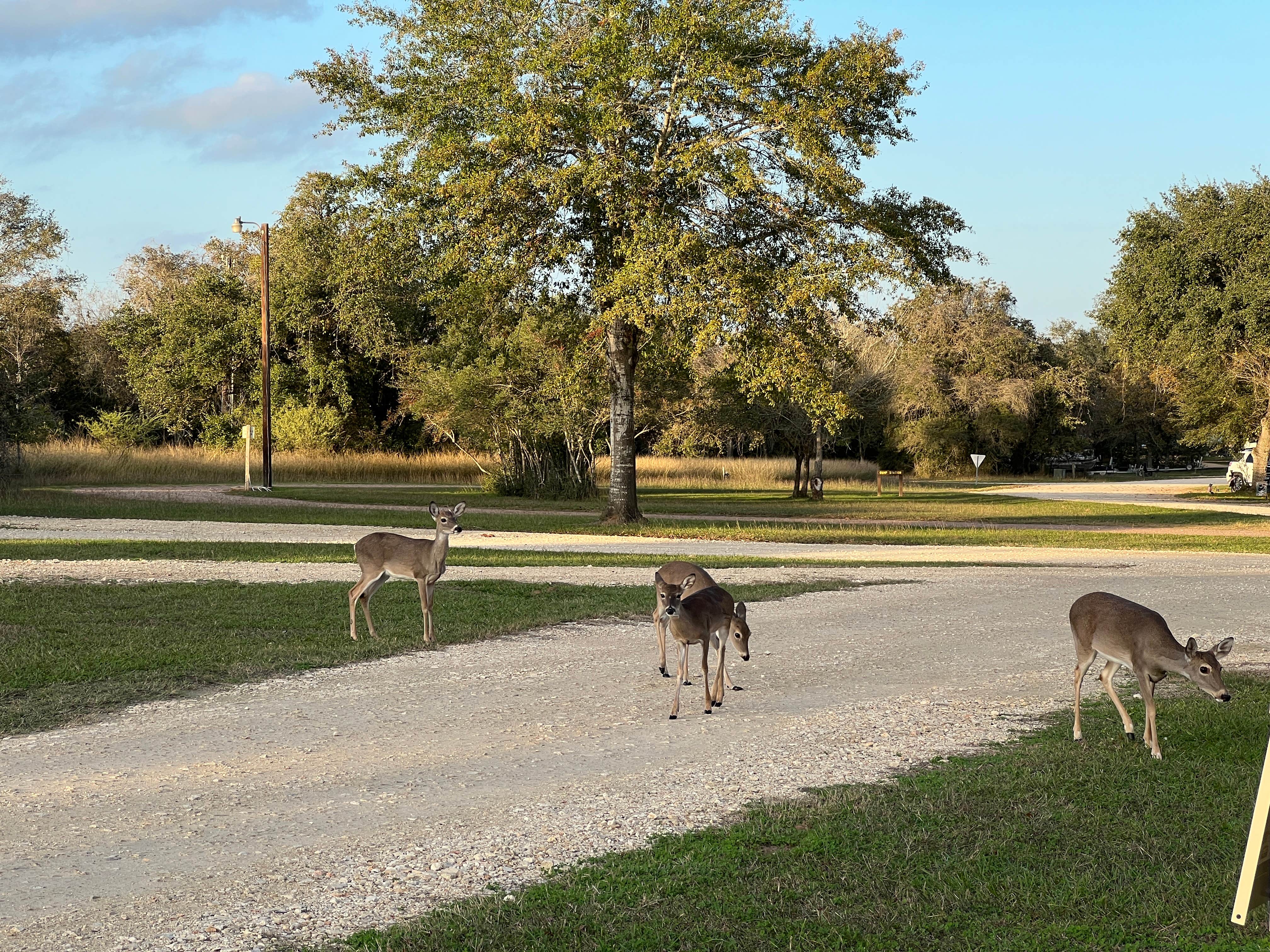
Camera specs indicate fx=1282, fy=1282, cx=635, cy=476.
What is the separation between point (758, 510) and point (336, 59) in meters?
17.0

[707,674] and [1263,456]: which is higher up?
[1263,456]

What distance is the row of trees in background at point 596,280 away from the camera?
28156 mm

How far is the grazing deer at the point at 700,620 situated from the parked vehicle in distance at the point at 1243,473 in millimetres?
48270

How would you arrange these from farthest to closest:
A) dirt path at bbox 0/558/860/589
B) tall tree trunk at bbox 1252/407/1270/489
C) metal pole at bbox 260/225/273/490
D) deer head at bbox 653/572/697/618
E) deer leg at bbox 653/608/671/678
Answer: tall tree trunk at bbox 1252/407/1270/489 < metal pole at bbox 260/225/273/490 < dirt path at bbox 0/558/860/589 < deer leg at bbox 653/608/671/678 < deer head at bbox 653/572/697/618

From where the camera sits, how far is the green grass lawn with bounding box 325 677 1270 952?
4984 millimetres

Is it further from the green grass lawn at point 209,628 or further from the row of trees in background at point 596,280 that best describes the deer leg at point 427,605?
the row of trees in background at point 596,280

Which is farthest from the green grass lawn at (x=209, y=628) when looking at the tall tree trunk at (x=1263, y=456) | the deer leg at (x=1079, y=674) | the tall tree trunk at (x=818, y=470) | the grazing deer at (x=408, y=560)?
the tall tree trunk at (x=1263, y=456)

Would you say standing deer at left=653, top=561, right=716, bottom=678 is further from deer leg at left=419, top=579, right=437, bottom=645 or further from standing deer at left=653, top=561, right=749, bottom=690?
deer leg at left=419, top=579, right=437, bottom=645

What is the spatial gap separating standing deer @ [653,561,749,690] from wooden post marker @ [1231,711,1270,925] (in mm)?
4921

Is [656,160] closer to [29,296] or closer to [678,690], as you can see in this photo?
[678,690]

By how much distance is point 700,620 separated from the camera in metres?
9.12

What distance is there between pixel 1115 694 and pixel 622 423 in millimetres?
24324

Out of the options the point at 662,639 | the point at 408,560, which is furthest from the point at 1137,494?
the point at 662,639

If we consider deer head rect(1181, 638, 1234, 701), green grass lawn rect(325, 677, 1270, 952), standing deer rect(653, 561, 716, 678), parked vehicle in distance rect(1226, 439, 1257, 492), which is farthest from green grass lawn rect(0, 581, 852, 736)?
parked vehicle in distance rect(1226, 439, 1257, 492)
